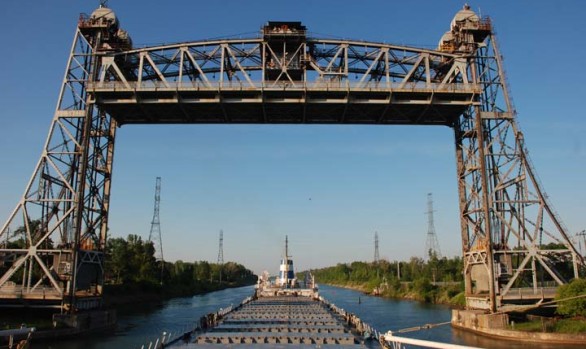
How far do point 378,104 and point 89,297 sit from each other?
2815 centimetres

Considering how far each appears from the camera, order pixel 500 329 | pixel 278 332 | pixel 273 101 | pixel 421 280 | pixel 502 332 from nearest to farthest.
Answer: pixel 278 332
pixel 502 332
pixel 500 329
pixel 273 101
pixel 421 280

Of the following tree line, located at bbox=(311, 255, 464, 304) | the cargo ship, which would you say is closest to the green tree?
the cargo ship

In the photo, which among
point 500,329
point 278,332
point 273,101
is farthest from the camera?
point 273,101

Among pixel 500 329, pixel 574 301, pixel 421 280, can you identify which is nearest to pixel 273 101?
pixel 500 329

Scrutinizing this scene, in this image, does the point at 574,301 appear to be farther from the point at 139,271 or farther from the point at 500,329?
the point at 139,271

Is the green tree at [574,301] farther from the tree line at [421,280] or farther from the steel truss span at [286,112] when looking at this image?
the tree line at [421,280]

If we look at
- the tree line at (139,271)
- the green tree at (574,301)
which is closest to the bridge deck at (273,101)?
the green tree at (574,301)

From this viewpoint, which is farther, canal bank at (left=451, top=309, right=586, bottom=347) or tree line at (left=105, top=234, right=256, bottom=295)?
tree line at (left=105, top=234, right=256, bottom=295)

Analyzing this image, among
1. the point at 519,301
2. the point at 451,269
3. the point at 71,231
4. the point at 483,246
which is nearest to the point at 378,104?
the point at 483,246

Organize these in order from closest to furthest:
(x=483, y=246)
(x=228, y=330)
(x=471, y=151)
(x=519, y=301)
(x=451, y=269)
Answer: (x=228, y=330) < (x=519, y=301) < (x=483, y=246) < (x=471, y=151) < (x=451, y=269)

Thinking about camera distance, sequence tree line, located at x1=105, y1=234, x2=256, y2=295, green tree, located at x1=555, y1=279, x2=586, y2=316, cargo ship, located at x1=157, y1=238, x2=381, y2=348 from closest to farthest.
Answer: cargo ship, located at x1=157, y1=238, x2=381, y2=348, green tree, located at x1=555, y1=279, x2=586, y2=316, tree line, located at x1=105, y1=234, x2=256, y2=295

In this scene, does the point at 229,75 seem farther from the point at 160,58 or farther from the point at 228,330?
the point at 228,330

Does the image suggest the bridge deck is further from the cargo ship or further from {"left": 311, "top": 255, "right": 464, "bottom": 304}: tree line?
{"left": 311, "top": 255, "right": 464, "bottom": 304}: tree line

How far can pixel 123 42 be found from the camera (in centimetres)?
4194
